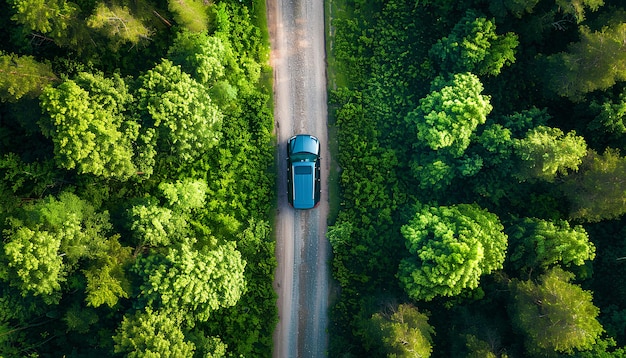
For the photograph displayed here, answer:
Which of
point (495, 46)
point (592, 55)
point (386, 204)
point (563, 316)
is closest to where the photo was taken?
point (563, 316)

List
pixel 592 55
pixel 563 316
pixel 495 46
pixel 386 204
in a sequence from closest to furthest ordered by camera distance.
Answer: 1. pixel 563 316
2. pixel 592 55
3. pixel 495 46
4. pixel 386 204

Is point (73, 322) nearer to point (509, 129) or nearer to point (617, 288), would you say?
point (509, 129)

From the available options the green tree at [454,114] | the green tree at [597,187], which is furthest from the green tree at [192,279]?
the green tree at [597,187]

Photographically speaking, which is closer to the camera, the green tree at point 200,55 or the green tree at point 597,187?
the green tree at point 597,187

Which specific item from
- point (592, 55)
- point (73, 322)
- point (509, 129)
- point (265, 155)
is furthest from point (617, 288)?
point (73, 322)

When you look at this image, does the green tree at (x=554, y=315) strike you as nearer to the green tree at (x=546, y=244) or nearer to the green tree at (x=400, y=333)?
the green tree at (x=546, y=244)

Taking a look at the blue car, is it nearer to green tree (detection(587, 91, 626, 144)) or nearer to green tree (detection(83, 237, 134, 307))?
green tree (detection(83, 237, 134, 307))
